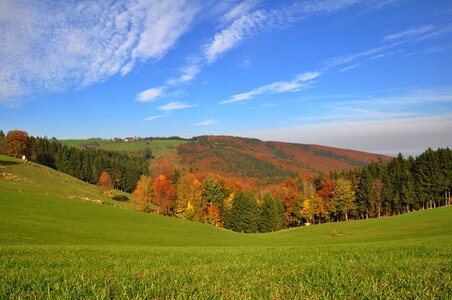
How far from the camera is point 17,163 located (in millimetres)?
100438

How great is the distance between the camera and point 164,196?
107438 mm

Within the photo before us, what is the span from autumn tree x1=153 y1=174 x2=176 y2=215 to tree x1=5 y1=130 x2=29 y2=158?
63.0 metres

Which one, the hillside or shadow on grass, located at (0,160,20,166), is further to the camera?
shadow on grass, located at (0,160,20,166)

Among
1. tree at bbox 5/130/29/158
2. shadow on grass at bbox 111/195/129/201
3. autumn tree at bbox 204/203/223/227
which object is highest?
tree at bbox 5/130/29/158

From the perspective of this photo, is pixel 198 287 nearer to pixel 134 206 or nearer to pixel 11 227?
pixel 11 227

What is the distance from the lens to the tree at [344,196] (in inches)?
3688

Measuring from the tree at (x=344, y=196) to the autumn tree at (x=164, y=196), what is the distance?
5302 centimetres

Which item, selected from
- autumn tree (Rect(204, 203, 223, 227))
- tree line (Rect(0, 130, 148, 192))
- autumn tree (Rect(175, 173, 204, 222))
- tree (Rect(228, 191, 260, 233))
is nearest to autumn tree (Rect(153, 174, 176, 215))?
autumn tree (Rect(175, 173, 204, 222))

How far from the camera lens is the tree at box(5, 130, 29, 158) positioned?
414 feet

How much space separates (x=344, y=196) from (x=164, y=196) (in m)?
58.3

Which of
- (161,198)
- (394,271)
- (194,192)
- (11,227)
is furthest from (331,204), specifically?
(394,271)

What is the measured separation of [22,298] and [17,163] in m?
115

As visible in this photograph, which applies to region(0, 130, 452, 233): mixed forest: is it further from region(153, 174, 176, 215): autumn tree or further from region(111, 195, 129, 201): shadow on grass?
region(111, 195, 129, 201): shadow on grass

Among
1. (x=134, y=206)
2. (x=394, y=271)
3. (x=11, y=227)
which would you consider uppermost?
(x=394, y=271)
